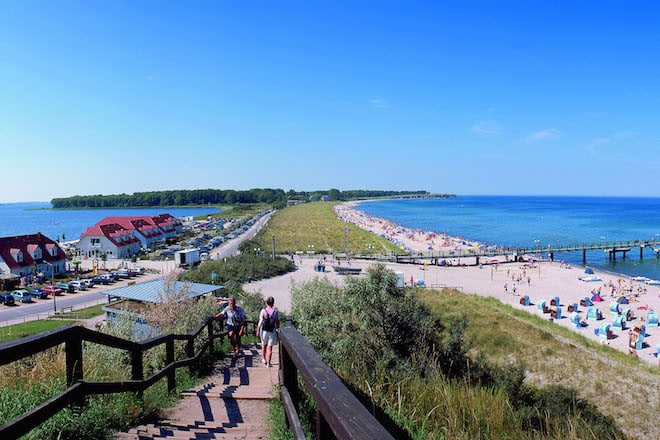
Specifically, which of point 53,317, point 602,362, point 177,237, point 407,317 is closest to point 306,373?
point 407,317

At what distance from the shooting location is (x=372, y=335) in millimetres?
11555

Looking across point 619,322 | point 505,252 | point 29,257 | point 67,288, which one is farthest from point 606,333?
point 29,257

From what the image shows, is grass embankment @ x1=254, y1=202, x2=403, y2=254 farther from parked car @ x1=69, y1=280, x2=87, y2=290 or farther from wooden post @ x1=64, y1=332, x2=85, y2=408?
wooden post @ x1=64, y1=332, x2=85, y2=408

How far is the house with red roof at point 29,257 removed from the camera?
41.6m

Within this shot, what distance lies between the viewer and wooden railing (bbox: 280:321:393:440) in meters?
1.45

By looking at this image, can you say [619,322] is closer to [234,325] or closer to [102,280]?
[234,325]

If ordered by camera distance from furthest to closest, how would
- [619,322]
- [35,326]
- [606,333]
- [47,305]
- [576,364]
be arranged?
[47,305]
[619,322]
[35,326]
[606,333]
[576,364]

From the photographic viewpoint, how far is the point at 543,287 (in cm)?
3966

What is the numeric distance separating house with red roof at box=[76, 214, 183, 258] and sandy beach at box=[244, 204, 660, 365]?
2593cm

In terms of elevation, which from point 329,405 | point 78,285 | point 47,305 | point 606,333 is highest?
point 329,405

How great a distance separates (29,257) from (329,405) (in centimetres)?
5219

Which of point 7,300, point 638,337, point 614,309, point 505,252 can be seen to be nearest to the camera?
point 638,337

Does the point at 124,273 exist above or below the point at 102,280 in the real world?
above

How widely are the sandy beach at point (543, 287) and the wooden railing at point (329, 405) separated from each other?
64.5 ft
